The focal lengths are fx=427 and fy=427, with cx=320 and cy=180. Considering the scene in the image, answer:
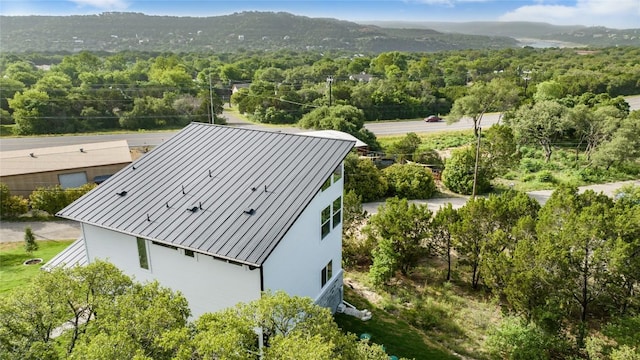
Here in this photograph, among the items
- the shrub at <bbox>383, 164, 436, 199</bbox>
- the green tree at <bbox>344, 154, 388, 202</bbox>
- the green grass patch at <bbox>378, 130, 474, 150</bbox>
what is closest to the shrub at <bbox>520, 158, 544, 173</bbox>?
the green grass patch at <bbox>378, 130, 474, 150</bbox>

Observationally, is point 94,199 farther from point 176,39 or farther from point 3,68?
point 176,39

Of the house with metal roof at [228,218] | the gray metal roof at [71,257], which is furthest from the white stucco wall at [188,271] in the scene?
the gray metal roof at [71,257]

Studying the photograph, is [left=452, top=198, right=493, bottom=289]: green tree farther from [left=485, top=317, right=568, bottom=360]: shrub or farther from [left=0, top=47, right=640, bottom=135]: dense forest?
[left=0, top=47, right=640, bottom=135]: dense forest

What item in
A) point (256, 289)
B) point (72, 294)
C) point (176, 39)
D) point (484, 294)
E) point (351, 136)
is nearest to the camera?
point (72, 294)

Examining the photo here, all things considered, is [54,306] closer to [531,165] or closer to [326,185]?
[326,185]

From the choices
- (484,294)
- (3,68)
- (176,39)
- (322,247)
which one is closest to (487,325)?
(484,294)

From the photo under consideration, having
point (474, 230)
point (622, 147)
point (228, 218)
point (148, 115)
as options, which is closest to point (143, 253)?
point (228, 218)

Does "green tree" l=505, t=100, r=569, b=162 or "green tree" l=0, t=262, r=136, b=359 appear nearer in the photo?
"green tree" l=0, t=262, r=136, b=359
